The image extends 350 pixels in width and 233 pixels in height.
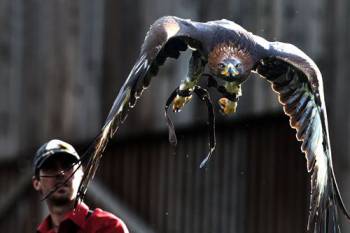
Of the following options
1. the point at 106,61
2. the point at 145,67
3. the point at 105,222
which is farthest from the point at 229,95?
the point at 106,61

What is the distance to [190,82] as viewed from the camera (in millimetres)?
6609

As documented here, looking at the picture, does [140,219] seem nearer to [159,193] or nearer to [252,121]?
[159,193]

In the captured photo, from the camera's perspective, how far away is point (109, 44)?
40.3ft

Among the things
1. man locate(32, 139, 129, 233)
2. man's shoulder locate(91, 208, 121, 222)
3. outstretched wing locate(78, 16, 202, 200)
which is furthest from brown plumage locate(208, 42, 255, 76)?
man's shoulder locate(91, 208, 121, 222)

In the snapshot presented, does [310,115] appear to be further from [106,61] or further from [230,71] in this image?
[106,61]

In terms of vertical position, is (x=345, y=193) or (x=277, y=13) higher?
(x=277, y=13)

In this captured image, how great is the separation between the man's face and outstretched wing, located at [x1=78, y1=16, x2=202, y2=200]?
67 centimetres

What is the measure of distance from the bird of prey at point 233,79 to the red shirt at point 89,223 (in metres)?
0.62

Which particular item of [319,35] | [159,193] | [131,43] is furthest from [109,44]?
[319,35]

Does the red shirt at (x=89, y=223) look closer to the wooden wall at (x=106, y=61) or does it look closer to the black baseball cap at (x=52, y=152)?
the black baseball cap at (x=52, y=152)

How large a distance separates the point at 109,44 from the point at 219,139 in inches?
55.3

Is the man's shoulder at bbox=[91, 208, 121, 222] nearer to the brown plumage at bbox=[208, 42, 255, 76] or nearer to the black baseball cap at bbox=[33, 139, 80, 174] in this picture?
the black baseball cap at bbox=[33, 139, 80, 174]

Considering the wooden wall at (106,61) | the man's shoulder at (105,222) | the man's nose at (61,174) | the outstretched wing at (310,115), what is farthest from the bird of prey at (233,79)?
the wooden wall at (106,61)

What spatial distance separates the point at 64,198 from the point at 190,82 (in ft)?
3.44
